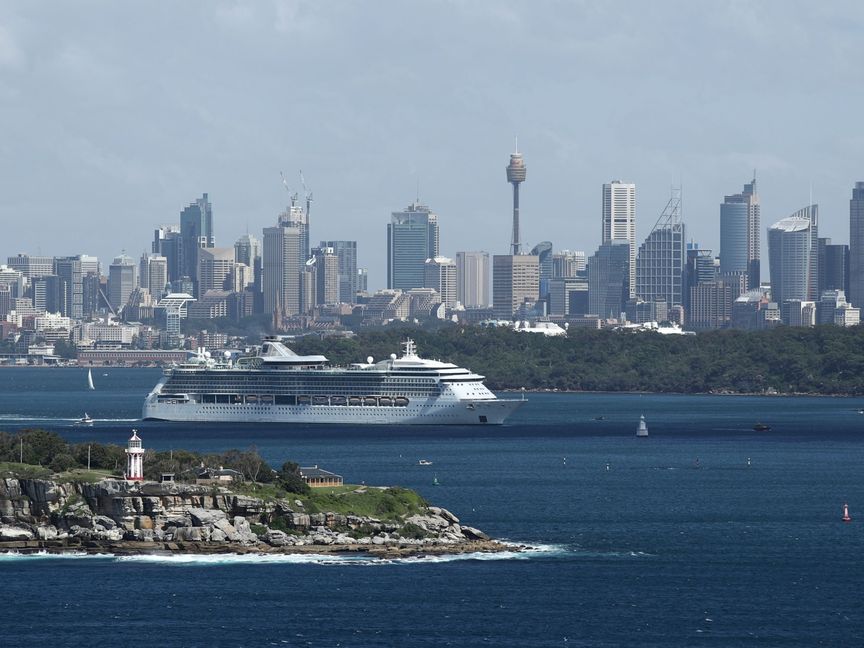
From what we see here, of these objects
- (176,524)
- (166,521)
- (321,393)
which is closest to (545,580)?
(176,524)

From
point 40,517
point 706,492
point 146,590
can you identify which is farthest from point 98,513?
point 706,492

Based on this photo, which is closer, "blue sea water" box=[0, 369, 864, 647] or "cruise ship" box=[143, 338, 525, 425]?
"blue sea water" box=[0, 369, 864, 647]

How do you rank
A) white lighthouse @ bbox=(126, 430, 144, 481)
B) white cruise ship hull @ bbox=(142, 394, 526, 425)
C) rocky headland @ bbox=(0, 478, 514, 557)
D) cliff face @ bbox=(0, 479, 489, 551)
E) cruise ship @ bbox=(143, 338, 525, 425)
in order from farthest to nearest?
cruise ship @ bbox=(143, 338, 525, 425) → white cruise ship hull @ bbox=(142, 394, 526, 425) → white lighthouse @ bbox=(126, 430, 144, 481) → cliff face @ bbox=(0, 479, 489, 551) → rocky headland @ bbox=(0, 478, 514, 557)

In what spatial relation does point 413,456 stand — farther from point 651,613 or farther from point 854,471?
point 651,613

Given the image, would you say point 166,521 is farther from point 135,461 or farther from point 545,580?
point 545,580

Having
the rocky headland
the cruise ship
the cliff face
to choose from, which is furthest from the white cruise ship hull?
the cliff face

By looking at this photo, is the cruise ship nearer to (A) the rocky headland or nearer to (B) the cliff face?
(A) the rocky headland
